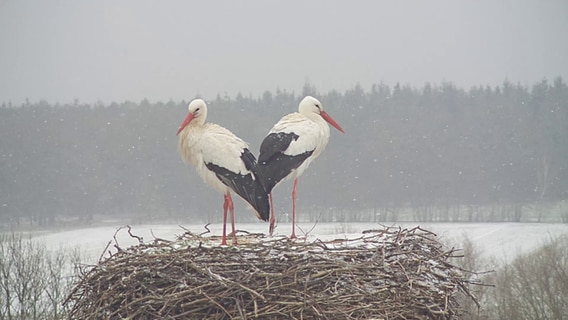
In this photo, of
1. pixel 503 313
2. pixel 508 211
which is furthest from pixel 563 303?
pixel 508 211

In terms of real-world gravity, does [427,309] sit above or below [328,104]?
below

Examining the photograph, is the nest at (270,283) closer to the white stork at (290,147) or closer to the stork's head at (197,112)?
the white stork at (290,147)

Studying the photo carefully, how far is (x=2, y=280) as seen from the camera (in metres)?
21.9

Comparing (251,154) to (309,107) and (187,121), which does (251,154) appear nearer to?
(187,121)

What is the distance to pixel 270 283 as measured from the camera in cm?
353

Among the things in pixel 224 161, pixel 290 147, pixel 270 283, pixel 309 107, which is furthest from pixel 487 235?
pixel 270 283

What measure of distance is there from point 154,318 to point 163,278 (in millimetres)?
193

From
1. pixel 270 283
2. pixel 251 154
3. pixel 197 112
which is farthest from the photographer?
pixel 197 112

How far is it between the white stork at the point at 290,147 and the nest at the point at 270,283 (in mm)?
756

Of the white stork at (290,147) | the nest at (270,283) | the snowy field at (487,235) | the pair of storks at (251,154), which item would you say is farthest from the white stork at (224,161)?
the snowy field at (487,235)

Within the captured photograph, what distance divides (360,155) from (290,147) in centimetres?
2193

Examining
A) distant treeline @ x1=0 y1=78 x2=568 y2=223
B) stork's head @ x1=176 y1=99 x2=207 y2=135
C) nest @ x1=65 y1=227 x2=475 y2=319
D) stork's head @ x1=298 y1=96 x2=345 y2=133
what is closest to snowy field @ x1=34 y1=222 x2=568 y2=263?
distant treeline @ x1=0 y1=78 x2=568 y2=223

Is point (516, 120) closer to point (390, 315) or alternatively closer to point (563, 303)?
point (563, 303)

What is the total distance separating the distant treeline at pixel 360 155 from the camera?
25438 mm
